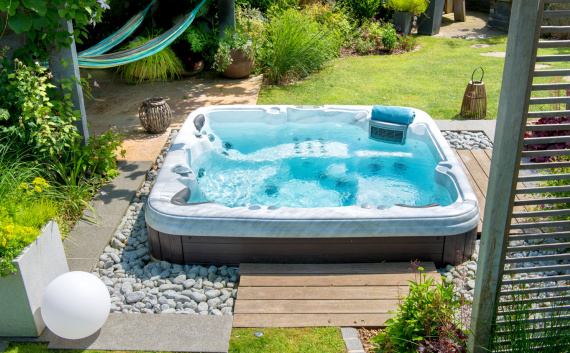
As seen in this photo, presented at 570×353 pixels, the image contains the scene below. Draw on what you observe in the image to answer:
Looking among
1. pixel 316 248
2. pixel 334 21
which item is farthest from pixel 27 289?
pixel 334 21

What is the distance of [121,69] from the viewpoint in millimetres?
8008

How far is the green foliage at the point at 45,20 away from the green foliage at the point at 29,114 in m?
0.20

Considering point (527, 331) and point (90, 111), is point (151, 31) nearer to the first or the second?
point (90, 111)

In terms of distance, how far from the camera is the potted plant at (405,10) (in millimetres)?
9898

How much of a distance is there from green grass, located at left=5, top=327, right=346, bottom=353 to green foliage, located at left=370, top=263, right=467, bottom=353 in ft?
1.24

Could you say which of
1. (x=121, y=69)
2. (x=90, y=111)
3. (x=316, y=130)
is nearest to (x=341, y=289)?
(x=316, y=130)

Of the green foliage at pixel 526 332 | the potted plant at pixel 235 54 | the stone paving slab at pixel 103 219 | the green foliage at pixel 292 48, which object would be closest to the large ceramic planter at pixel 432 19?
the green foliage at pixel 292 48

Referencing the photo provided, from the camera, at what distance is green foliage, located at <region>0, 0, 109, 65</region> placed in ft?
12.6

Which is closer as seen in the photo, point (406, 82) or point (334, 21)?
point (406, 82)

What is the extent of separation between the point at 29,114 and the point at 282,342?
8.81 feet

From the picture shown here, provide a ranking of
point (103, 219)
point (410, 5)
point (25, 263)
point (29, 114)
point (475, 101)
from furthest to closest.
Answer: point (410, 5)
point (475, 101)
point (103, 219)
point (29, 114)
point (25, 263)

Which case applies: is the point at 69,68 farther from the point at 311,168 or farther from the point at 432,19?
the point at 432,19

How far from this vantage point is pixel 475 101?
243 inches

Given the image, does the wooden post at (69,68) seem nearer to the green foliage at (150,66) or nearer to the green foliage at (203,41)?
the green foliage at (150,66)
